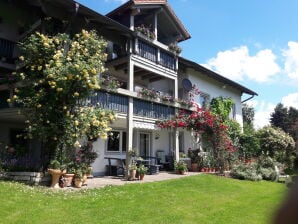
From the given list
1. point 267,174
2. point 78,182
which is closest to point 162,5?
point 267,174

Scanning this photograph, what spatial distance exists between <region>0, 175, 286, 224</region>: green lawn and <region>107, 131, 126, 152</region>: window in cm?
599

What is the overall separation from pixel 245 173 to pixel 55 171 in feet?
34.9

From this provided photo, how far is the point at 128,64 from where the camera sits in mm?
16281

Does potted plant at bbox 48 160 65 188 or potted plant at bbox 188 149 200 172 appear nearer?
potted plant at bbox 48 160 65 188

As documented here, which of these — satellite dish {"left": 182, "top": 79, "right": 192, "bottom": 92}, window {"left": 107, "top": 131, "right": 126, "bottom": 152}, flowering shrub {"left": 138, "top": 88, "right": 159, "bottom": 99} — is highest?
satellite dish {"left": 182, "top": 79, "right": 192, "bottom": 92}

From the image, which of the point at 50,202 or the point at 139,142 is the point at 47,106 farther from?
the point at 139,142

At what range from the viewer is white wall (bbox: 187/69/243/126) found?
77.4 feet

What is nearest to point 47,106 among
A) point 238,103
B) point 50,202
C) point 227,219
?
point 50,202

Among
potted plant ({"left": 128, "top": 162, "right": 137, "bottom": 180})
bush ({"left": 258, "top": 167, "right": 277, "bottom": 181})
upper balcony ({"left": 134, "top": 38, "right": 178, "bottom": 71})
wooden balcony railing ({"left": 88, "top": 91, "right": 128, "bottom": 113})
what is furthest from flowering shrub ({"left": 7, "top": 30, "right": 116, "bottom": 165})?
bush ({"left": 258, "top": 167, "right": 277, "bottom": 181})

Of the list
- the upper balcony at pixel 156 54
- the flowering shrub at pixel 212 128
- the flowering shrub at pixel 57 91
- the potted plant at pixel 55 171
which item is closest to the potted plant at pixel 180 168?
the flowering shrub at pixel 212 128

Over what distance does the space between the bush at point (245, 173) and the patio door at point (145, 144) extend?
18.5 feet

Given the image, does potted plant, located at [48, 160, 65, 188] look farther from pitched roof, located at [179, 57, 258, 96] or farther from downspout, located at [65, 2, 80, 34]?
pitched roof, located at [179, 57, 258, 96]

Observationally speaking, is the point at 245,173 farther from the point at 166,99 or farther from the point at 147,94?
the point at 147,94

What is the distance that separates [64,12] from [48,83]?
3974mm
